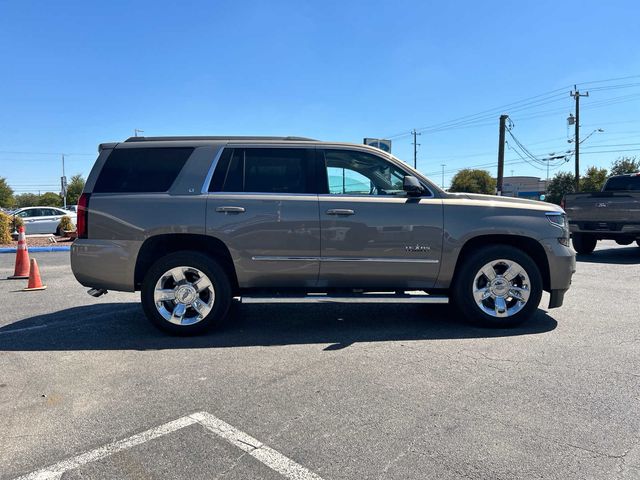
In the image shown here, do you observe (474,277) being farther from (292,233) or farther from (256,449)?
(256,449)

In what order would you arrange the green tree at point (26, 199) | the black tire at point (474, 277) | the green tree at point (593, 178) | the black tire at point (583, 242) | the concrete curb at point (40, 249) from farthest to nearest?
the green tree at point (26, 199), the green tree at point (593, 178), the concrete curb at point (40, 249), the black tire at point (583, 242), the black tire at point (474, 277)

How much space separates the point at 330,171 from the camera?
5.19 meters

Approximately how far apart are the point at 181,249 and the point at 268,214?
3.40 ft

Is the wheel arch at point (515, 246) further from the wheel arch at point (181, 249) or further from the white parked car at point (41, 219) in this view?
the white parked car at point (41, 219)

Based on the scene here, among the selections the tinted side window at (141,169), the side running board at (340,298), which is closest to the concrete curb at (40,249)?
the tinted side window at (141,169)

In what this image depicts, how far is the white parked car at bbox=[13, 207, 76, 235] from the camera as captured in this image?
21.8 m

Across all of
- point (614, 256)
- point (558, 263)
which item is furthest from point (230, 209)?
point (614, 256)

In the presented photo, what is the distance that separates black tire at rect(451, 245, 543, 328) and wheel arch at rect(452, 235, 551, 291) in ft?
0.22

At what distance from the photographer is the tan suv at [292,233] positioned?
16.3 ft

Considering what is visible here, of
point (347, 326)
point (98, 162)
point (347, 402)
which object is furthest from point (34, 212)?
point (347, 402)

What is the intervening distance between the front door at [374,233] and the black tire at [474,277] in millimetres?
322

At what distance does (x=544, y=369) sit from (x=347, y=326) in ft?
6.81

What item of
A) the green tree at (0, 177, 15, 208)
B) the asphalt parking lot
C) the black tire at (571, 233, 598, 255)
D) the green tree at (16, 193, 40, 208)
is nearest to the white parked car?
the asphalt parking lot

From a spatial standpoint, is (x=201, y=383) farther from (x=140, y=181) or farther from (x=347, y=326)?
(x=140, y=181)
